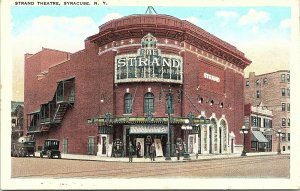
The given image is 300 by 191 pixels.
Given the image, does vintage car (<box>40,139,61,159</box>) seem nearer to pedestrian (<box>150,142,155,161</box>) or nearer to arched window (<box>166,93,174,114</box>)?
pedestrian (<box>150,142,155,161</box>)

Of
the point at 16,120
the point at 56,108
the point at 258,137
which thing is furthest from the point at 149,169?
the point at 258,137

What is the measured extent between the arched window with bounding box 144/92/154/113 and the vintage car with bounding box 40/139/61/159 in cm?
335

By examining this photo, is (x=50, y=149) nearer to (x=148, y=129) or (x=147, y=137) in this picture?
(x=147, y=137)

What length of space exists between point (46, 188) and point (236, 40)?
7044 millimetres

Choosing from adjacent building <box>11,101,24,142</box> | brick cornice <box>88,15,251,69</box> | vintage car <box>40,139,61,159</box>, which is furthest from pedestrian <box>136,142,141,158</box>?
adjacent building <box>11,101,24,142</box>

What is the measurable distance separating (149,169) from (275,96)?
5748mm

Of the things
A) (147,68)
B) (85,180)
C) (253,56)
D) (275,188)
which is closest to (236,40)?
(253,56)

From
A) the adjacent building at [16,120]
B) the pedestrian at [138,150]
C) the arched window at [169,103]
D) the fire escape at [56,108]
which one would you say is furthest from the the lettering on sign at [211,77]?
the adjacent building at [16,120]

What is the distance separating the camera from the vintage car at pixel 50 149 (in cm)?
2056

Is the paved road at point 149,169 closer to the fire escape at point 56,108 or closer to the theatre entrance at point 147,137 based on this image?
the theatre entrance at point 147,137

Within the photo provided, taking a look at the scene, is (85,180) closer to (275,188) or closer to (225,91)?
(275,188)

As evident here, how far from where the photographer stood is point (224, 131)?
70.3ft

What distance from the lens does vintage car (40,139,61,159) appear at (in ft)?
67.5

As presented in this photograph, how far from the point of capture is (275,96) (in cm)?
2130
